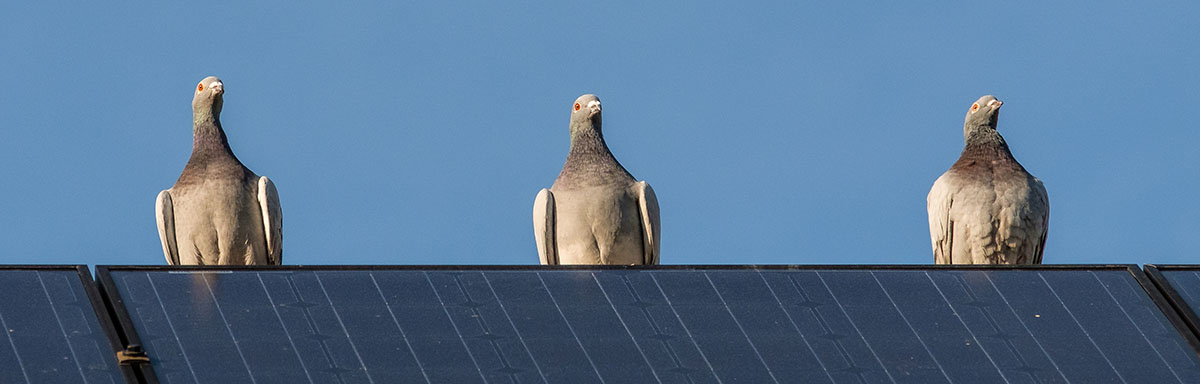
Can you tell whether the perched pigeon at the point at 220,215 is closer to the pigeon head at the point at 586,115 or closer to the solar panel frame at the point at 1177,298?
the pigeon head at the point at 586,115

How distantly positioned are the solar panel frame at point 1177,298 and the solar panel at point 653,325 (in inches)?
5.2

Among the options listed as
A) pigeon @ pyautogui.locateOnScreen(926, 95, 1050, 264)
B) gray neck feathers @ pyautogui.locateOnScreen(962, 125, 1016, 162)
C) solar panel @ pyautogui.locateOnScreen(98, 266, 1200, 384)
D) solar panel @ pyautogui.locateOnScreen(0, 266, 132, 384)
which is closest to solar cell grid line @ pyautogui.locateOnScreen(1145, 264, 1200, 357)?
solar panel @ pyautogui.locateOnScreen(98, 266, 1200, 384)

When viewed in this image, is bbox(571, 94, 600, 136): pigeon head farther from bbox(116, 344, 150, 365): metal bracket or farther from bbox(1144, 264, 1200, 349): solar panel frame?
bbox(116, 344, 150, 365): metal bracket

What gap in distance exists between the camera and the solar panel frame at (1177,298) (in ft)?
58.3

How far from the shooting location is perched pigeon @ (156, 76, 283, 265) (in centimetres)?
2533

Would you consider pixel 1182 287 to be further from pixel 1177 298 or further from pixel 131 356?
pixel 131 356

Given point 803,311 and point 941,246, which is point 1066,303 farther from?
point 941,246

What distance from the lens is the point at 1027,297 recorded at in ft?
60.5

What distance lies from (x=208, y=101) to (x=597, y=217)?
451 cm

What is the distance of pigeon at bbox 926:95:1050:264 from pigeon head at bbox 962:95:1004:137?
0.47 meters

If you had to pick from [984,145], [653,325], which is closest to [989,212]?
[984,145]

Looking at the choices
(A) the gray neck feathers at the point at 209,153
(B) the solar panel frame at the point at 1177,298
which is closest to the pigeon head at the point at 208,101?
(A) the gray neck feathers at the point at 209,153

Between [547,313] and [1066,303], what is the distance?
12.7ft

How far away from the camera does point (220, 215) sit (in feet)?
83.0
